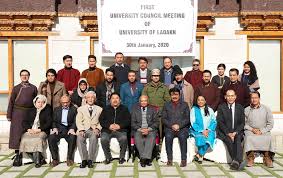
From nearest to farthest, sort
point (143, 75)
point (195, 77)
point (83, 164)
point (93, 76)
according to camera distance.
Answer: point (83, 164), point (143, 75), point (93, 76), point (195, 77)

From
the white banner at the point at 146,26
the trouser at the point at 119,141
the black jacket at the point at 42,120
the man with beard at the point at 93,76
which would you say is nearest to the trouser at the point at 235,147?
the trouser at the point at 119,141

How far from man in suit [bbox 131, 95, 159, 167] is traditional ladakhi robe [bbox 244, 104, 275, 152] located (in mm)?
1725

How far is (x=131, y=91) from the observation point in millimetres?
6840

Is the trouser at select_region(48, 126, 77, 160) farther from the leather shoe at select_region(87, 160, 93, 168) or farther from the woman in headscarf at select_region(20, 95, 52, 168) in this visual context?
the leather shoe at select_region(87, 160, 93, 168)

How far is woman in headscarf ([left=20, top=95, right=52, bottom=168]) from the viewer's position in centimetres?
622

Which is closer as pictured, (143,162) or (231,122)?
(143,162)

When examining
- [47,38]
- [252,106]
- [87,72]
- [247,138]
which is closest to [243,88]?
[252,106]

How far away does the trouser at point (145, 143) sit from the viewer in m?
6.20

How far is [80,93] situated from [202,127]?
2.50 meters

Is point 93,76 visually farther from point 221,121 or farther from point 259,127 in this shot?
point 259,127

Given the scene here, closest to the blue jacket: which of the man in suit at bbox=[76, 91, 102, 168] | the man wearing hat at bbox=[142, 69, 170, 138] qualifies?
the man wearing hat at bbox=[142, 69, 170, 138]

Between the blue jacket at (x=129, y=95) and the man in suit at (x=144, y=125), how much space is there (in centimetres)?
36

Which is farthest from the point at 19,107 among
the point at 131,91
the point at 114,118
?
the point at 131,91

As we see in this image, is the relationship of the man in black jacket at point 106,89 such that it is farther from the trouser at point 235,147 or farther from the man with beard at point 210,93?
the trouser at point 235,147
